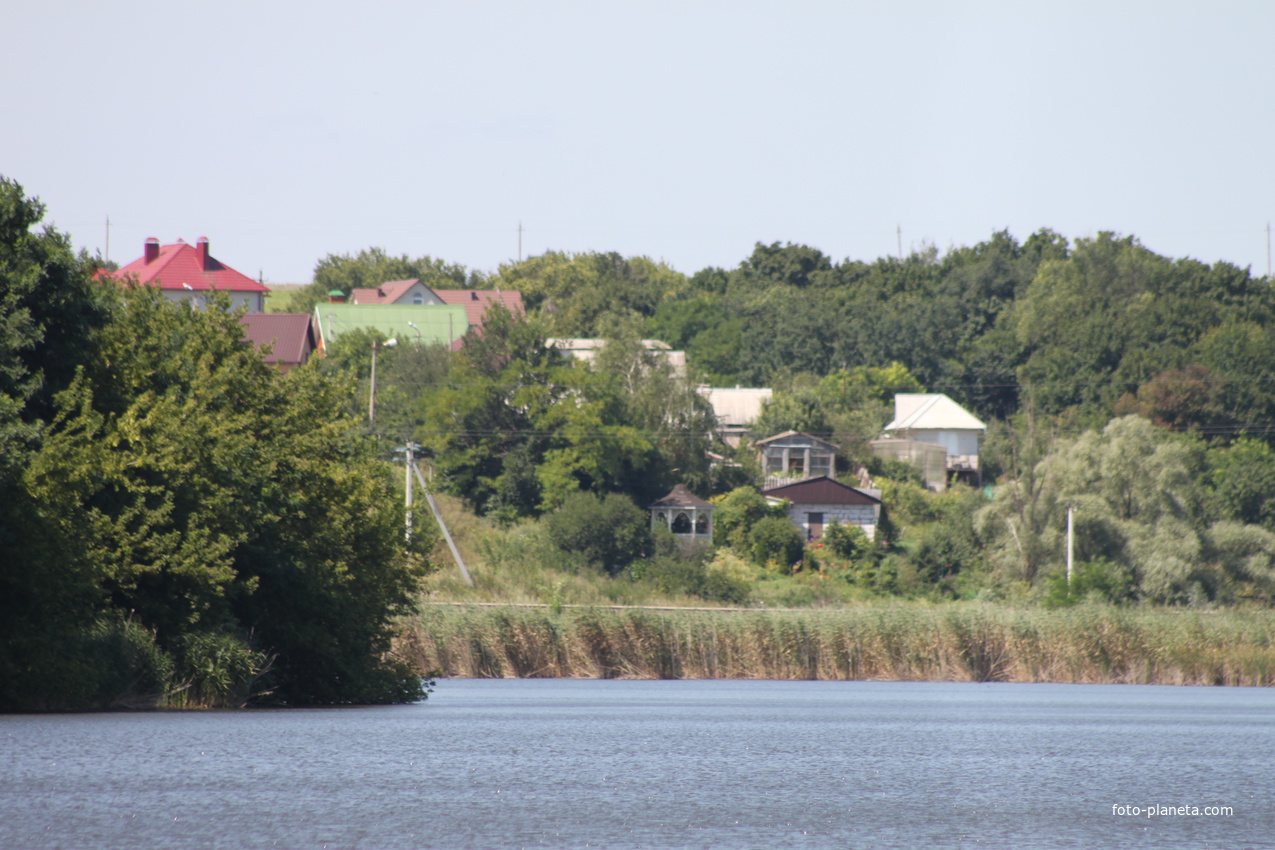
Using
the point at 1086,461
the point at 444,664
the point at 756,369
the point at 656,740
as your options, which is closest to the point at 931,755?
the point at 656,740

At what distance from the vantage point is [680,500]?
81.2 m

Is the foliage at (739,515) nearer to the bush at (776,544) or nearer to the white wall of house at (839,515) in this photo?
the bush at (776,544)

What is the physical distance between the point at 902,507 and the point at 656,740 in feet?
202

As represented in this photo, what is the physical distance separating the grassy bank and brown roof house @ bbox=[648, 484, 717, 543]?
3679 cm

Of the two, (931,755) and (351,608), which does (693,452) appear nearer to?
(351,608)

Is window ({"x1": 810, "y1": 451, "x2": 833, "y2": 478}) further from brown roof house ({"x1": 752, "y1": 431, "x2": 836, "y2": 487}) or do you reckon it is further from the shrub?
the shrub

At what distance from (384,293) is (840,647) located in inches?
3744

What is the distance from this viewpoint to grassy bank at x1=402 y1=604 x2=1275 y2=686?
141 feet

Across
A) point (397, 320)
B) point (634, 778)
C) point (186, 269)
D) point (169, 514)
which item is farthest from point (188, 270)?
point (634, 778)

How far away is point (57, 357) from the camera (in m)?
29.7

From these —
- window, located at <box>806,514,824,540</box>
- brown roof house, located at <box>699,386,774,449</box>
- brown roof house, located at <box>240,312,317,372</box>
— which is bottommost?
window, located at <box>806,514,824,540</box>

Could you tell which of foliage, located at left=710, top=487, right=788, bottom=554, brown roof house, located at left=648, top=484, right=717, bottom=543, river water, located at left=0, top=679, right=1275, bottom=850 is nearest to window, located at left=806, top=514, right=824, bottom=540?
foliage, located at left=710, top=487, right=788, bottom=554

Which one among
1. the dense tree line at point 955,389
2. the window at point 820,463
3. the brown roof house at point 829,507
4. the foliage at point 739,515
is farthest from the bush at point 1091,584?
the window at point 820,463

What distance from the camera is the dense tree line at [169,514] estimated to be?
2691cm
